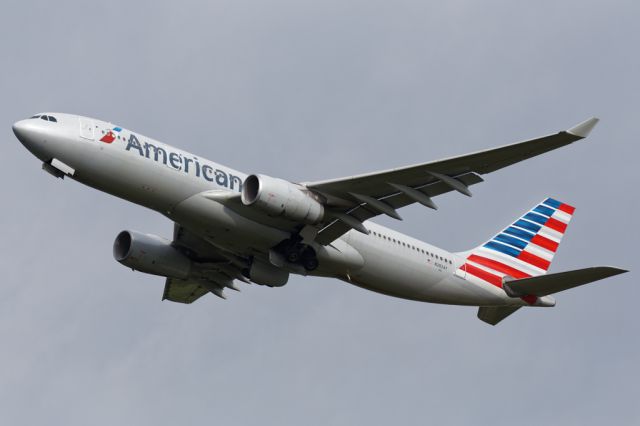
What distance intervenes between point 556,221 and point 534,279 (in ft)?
22.2

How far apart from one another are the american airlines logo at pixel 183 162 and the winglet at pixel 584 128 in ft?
38.3

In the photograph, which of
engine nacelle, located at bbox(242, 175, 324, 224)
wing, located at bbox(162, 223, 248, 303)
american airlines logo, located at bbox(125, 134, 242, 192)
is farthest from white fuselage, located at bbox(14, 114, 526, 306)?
wing, located at bbox(162, 223, 248, 303)

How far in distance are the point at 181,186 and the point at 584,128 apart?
1299 cm

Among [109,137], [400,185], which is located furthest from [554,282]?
[109,137]

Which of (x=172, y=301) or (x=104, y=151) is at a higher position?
(x=104, y=151)

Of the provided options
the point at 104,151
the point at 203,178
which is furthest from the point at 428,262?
the point at 104,151

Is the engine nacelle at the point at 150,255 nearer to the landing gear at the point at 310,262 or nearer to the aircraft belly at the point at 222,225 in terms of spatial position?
the aircraft belly at the point at 222,225

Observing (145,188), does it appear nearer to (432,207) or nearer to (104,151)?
(104,151)

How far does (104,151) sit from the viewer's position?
35.4 m

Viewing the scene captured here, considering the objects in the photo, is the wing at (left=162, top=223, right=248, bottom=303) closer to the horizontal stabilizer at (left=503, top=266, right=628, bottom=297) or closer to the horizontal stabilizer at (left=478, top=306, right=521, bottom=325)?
the horizontal stabilizer at (left=478, top=306, right=521, bottom=325)

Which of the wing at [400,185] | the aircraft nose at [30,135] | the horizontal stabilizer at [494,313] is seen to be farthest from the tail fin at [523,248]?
the aircraft nose at [30,135]

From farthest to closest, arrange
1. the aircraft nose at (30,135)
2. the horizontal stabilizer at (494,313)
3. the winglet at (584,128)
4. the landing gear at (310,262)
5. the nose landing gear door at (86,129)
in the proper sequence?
1. the horizontal stabilizer at (494,313)
2. the landing gear at (310,262)
3. the nose landing gear door at (86,129)
4. the aircraft nose at (30,135)
5. the winglet at (584,128)

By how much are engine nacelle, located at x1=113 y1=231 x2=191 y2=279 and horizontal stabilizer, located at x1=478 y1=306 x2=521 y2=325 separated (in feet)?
39.3

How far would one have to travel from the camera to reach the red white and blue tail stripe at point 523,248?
43.6 metres
